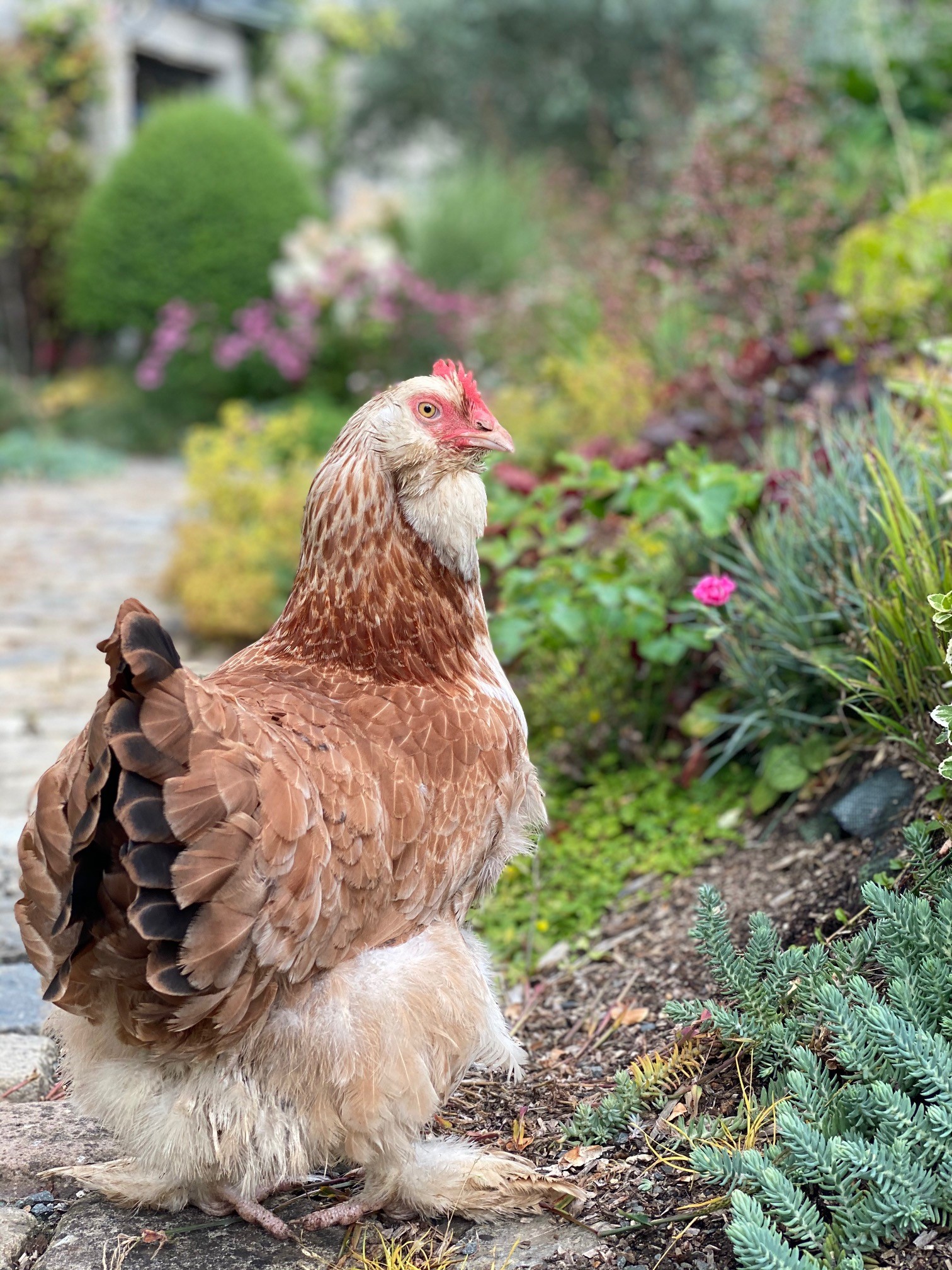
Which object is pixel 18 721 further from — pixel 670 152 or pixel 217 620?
pixel 670 152

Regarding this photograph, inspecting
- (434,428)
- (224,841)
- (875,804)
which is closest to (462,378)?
(434,428)

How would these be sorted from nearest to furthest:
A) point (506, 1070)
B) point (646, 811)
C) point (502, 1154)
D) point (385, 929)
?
point (385, 929)
point (502, 1154)
point (506, 1070)
point (646, 811)

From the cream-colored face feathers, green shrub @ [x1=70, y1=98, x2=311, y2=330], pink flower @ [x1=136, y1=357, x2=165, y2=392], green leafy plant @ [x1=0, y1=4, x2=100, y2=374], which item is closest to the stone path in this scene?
the cream-colored face feathers

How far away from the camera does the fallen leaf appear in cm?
242

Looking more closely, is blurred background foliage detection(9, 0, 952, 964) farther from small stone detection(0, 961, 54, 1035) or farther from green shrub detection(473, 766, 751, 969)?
small stone detection(0, 961, 54, 1035)

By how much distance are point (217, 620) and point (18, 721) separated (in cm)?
120

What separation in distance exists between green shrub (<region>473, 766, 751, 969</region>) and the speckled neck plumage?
1.22 metres

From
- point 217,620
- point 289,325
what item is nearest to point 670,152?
point 289,325

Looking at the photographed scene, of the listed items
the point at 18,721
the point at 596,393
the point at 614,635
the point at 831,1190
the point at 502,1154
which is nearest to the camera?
the point at 831,1190

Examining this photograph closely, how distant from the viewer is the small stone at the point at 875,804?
3000 mm

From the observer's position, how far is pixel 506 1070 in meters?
2.85

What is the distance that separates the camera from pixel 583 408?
6785mm

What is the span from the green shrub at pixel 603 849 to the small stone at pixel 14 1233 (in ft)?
4.92

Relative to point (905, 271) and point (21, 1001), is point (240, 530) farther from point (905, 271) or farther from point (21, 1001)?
point (21, 1001)
